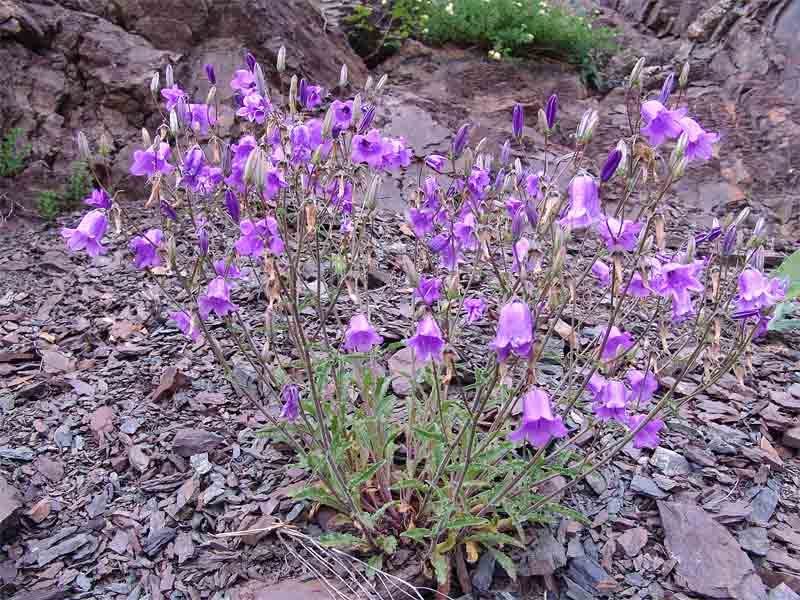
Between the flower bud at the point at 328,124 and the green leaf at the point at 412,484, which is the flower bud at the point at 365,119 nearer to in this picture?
the flower bud at the point at 328,124

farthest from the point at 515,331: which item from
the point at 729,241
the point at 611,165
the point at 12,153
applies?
the point at 12,153

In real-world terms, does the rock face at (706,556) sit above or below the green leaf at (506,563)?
below

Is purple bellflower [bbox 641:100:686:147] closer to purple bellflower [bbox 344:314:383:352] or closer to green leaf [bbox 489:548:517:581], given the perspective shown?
purple bellflower [bbox 344:314:383:352]

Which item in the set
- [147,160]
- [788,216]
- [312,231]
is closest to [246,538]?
[312,231]

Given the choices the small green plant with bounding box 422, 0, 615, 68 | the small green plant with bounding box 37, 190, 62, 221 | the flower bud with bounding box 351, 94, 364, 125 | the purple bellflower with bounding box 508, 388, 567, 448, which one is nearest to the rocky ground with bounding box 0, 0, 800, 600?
the small green plant with bounding box 37, 190, 62, 221

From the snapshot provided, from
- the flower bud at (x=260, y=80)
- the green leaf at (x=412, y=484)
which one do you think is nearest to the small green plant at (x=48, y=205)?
the flower bud at (x=260, y=80)

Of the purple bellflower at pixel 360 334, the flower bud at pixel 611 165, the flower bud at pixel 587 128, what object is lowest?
the purple bellflower at pixel 360 334
